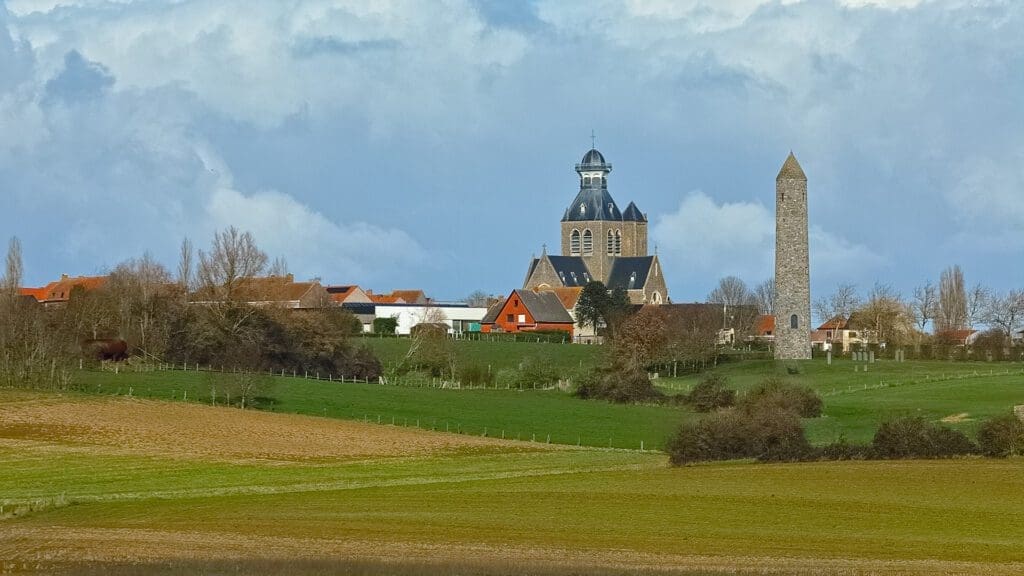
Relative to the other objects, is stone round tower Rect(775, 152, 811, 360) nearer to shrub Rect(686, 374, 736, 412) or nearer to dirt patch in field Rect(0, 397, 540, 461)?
shrub Rect(686, 374, 736, 412)

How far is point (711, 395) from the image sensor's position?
71.3m

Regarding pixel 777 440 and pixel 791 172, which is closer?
pixel 777 440

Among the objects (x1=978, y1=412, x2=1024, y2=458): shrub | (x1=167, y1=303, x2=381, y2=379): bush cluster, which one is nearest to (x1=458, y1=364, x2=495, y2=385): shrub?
(x1=167, y1=303, x2=381, y2=379): bush cluster

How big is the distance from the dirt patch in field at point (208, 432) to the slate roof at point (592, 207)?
105 meters

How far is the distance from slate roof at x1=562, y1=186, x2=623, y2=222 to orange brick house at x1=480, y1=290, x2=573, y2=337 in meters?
27.1

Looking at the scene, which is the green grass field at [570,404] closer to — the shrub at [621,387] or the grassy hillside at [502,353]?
the shrub at [621,387]

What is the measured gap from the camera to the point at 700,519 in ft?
109

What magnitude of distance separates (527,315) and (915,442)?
91086 millimetres

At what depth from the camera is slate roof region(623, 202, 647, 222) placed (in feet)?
557

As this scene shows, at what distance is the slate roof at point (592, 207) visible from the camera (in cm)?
16750

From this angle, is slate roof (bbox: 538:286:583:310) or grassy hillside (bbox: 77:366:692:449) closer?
grassy hillside (bbox: 77:366:692:449)

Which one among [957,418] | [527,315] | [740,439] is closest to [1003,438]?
[740,439]

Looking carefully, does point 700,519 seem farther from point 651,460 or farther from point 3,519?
point 651,460

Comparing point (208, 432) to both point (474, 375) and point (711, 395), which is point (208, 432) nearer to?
point (711, 395)
